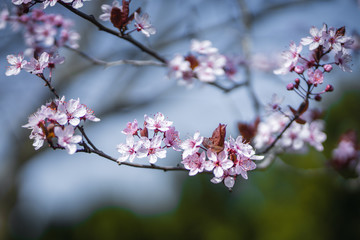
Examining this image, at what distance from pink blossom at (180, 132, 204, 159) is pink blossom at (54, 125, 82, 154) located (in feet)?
1.29

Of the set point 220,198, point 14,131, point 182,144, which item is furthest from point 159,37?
point 220,198

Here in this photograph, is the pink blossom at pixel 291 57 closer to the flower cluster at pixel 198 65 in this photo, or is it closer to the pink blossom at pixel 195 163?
the flower cluster at pixel 198 65

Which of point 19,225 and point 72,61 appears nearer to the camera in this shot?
point 72,61

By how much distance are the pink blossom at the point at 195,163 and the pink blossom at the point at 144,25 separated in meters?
0.67

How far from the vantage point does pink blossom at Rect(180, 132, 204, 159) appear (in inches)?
40.8

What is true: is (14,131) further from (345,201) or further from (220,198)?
(345,201)

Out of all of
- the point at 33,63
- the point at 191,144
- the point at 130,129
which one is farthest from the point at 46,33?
the point at 191,144

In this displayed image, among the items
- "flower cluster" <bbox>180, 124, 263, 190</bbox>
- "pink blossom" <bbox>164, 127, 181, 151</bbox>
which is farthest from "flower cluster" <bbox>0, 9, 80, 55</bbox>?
"flower cluster" <bbox>180, 124, 263, 190</bbox>

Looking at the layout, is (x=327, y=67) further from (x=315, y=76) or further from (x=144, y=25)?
(x=144, y=25)

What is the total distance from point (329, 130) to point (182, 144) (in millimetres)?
12056

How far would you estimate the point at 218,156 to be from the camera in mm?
1047

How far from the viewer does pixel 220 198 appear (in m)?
12.3

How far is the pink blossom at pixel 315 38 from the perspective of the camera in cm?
112

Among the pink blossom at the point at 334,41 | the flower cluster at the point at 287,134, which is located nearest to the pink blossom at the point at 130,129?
the pink blossom at the point at 334,41
